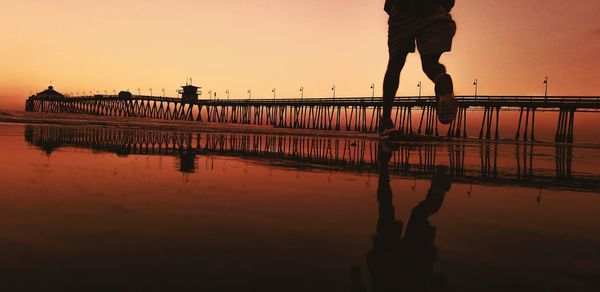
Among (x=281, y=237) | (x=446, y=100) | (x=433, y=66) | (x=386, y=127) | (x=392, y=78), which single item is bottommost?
(x=281, y=237)

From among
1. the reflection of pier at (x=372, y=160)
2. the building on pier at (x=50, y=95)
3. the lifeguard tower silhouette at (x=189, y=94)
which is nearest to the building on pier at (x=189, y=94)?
the lifeguard tower silhouette at (x=189, y=94)

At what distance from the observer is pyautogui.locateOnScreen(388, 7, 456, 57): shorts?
3914 millimetres

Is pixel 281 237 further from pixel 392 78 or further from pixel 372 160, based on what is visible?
pixel 392 78

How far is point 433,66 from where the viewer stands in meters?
3.76

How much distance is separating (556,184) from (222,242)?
8.71 ft

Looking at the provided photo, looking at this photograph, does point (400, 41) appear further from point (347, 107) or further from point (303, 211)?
point (347, 107)

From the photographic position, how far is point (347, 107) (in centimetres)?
5772

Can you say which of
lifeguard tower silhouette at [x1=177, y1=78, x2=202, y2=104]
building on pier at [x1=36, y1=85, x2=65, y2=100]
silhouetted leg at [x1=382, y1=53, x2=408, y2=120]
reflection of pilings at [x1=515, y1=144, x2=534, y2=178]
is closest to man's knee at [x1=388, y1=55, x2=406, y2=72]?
silhouetted leg at [x1=382, y1=53, x2=408, y2=120]

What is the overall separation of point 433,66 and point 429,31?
0.45 m

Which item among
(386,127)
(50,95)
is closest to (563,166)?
(386,127)

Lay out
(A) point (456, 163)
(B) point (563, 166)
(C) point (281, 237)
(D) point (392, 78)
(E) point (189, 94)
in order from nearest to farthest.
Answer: (C) point (281, 237) < (A) point (456, 163) < (B) point (563, 166) < (D) point (392, 78) < (E) point (189, 94)

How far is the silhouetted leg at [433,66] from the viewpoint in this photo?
3.64 m

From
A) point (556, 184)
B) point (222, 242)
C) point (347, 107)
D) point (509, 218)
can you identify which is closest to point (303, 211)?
point (222, 242)

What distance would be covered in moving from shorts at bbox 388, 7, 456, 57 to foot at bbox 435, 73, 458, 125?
560 millimetres
